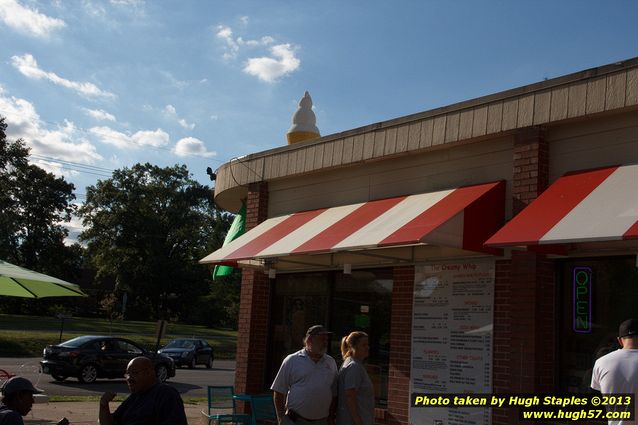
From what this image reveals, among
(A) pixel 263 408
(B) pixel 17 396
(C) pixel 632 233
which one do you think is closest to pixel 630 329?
(C) pixel 632 233

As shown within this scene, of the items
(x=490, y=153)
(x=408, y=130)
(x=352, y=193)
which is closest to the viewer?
(x=490, y=153)

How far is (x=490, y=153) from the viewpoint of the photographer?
8.55 metres

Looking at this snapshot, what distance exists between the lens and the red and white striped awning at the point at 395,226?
25.4 feet

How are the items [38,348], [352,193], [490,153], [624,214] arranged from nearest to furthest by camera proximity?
1. [624,214]
2. [490,153]
3. [352,193]
4. [38,348]

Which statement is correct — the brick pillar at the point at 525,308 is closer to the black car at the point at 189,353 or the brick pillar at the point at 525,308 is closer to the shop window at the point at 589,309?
the shop window at the point at 589,309

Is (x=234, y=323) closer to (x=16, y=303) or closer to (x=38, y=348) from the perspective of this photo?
(x=16, y=303)

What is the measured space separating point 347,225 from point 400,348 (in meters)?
Result: 1.70

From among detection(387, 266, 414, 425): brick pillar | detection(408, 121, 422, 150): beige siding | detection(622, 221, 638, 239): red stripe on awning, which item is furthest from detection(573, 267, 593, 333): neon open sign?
detection(408, 121, 422, 150): beige siding

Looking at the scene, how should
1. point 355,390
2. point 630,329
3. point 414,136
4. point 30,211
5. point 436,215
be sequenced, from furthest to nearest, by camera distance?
point 30,211
point 414,136
point 436,215
point 355,390
point 630,329

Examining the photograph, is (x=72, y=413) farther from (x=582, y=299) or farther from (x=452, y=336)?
(x=582, y=299)

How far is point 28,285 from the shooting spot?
941 cm

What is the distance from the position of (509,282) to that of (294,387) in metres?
2.77

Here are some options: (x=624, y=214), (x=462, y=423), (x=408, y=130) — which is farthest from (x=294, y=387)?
(x=408, y=130)

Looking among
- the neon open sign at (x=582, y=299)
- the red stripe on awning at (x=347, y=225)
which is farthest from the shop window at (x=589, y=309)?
the red stripe on awning at (x=347, y=225)
